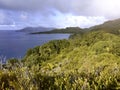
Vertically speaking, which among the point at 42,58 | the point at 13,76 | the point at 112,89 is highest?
the point at 13,76

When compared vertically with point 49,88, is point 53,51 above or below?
below

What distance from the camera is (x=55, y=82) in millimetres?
4895

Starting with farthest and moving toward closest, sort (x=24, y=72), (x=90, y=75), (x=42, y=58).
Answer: (x=42, y=58)
(x=90, y=75)
(x=24, y=72)

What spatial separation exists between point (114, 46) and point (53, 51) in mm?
23596

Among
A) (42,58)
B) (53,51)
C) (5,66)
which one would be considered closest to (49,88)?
(5,66)

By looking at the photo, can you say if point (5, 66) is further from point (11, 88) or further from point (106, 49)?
point (106, 49)

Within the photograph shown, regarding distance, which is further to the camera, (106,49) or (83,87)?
(106,49)

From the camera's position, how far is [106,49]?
56875 millimetres

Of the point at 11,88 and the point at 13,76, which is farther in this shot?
the point at 13,76

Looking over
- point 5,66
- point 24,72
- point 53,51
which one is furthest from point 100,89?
point 53,51

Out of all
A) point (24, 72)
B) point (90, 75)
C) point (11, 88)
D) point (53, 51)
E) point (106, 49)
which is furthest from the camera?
point (53, 51)

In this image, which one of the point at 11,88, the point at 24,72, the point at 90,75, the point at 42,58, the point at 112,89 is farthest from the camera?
the point at 42,58

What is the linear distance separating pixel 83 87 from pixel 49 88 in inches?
21.3

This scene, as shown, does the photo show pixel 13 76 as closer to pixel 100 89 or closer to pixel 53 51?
pixel 100 89
